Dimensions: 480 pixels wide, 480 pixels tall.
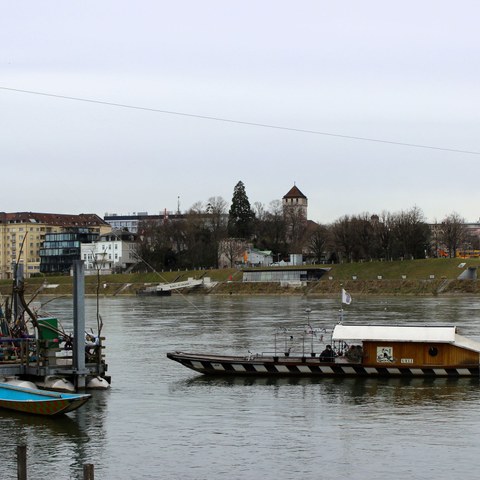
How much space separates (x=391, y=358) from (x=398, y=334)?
1.34 m

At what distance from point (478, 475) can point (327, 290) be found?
139m

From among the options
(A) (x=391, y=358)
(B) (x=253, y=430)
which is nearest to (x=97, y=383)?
(B) (x=253, y=430)

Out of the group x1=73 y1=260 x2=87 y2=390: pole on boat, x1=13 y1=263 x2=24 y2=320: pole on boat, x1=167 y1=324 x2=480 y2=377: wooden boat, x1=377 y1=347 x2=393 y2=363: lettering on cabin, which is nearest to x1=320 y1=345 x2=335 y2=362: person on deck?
x1=167 y1=324 x2=480 y2=377: wooden boat

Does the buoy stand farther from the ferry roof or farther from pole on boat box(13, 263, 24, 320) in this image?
the ferry roof

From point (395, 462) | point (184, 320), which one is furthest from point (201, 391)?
point (184, 320)

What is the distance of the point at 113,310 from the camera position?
4897 inches

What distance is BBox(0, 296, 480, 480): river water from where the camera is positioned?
108 feet

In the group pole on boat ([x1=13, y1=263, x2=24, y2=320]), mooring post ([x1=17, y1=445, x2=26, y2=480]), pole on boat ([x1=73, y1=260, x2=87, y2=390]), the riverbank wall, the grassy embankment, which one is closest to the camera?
mooring post ([x1=17, y1=445, x2=26, y2=480])

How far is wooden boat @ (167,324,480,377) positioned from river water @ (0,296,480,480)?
670 mm

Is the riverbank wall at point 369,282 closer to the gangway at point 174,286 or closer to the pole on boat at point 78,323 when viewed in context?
the gangway at point 174,286

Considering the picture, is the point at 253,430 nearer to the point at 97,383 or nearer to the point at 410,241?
the point at 97,383

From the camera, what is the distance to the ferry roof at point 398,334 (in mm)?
50281

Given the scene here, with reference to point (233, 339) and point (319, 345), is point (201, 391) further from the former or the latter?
point (233, 339)

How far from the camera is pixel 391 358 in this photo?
5084 cm
